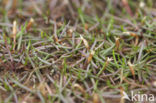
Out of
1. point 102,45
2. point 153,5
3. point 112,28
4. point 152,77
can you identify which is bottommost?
point 152,77

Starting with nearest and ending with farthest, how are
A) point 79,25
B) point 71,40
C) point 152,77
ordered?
1. point 152,77
2. point 71,40
3. point 79,25

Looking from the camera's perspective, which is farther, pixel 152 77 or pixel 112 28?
pixel 112 28

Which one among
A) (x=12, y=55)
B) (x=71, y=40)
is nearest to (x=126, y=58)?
(x=71, y=40)

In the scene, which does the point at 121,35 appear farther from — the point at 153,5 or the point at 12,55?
the point at 12,55

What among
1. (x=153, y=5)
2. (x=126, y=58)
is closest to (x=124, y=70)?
(x=126, y=58)

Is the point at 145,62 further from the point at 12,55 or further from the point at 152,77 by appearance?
the point at 12,55

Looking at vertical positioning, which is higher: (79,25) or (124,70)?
(79,25)

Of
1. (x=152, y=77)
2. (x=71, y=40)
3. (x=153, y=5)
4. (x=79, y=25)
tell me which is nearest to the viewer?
(x=152, y=77)
